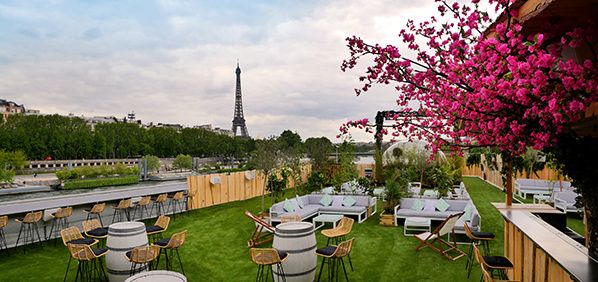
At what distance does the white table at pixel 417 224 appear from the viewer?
396 inches

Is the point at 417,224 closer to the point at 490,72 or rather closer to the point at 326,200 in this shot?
the point at 326,200

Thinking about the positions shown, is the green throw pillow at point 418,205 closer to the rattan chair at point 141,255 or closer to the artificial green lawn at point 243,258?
the artificial green lawn at point 243,258

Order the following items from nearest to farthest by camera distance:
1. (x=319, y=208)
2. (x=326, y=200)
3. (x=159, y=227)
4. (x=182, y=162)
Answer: (x=159, y=227), (x=319, y=208), (x=326, y=200), (x=182, y=162)

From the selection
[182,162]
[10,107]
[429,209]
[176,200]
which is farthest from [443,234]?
[10,107]

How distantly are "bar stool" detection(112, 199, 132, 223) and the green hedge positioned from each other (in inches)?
364

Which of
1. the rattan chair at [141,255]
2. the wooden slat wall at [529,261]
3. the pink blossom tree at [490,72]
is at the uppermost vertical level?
the pink blossom tree at [490,72]

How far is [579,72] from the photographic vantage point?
7.36 ft

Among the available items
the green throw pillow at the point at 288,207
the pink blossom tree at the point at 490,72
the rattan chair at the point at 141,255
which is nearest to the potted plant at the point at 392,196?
the green throw pillow at the point at 288,207

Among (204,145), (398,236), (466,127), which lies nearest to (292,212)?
(398,236)

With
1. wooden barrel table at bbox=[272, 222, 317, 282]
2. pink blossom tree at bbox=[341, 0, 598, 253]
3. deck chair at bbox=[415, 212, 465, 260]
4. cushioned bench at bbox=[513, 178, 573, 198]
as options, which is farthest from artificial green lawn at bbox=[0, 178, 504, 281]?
cushioned bench at bbox=[513, 178, 573, 198]

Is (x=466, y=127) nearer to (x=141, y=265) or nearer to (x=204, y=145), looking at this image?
(x=141, y=265)

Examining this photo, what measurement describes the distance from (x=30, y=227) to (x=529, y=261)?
37.4 ft

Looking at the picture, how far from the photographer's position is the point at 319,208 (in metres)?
12.7

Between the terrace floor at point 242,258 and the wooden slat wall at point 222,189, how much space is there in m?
3.13
